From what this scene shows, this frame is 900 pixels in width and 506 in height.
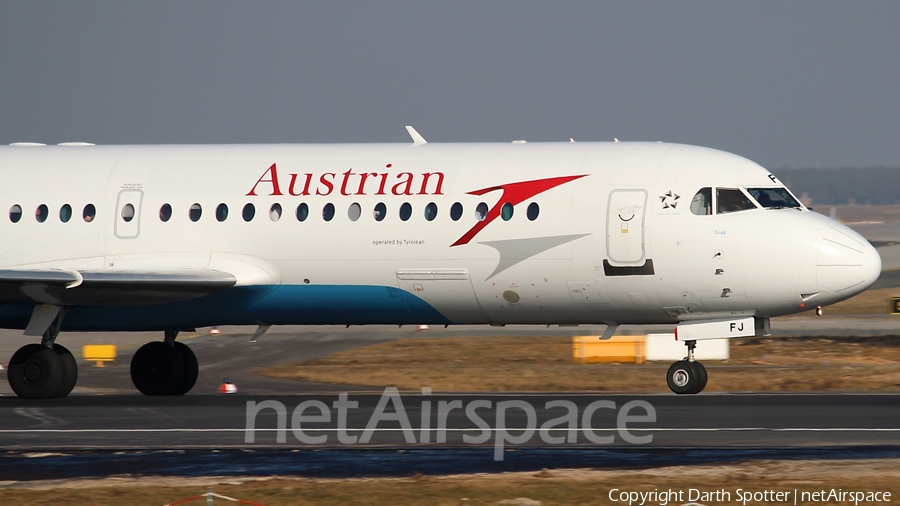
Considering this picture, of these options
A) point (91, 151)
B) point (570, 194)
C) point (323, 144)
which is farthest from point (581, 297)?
point (91, 151)

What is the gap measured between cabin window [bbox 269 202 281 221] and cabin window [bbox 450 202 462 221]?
340 centimetres

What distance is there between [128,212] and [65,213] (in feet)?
4.59

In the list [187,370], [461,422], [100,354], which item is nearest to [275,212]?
[187,370]

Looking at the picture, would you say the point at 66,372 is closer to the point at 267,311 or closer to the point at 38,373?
the point at 38,373

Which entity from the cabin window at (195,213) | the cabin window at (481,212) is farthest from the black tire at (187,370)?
the cabin window at (481,212)

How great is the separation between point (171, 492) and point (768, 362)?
23855 millimetres

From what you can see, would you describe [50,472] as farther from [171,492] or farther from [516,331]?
[516,331]

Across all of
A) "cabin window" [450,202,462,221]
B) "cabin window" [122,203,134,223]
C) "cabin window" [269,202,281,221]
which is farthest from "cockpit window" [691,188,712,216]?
"cabin window" [122,203,134,223]

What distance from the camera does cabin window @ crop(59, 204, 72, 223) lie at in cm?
2603

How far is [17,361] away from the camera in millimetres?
25625

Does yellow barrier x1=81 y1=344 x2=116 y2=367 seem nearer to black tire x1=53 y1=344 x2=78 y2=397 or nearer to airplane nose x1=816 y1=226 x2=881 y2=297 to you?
black tire x1=53 y1=344 x2=78 y2=397

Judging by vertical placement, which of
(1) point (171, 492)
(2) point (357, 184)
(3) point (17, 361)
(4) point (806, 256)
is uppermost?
(2) point (357, 184)

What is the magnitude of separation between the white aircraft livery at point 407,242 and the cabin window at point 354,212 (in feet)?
0.09

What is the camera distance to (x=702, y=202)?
22.9 metres
